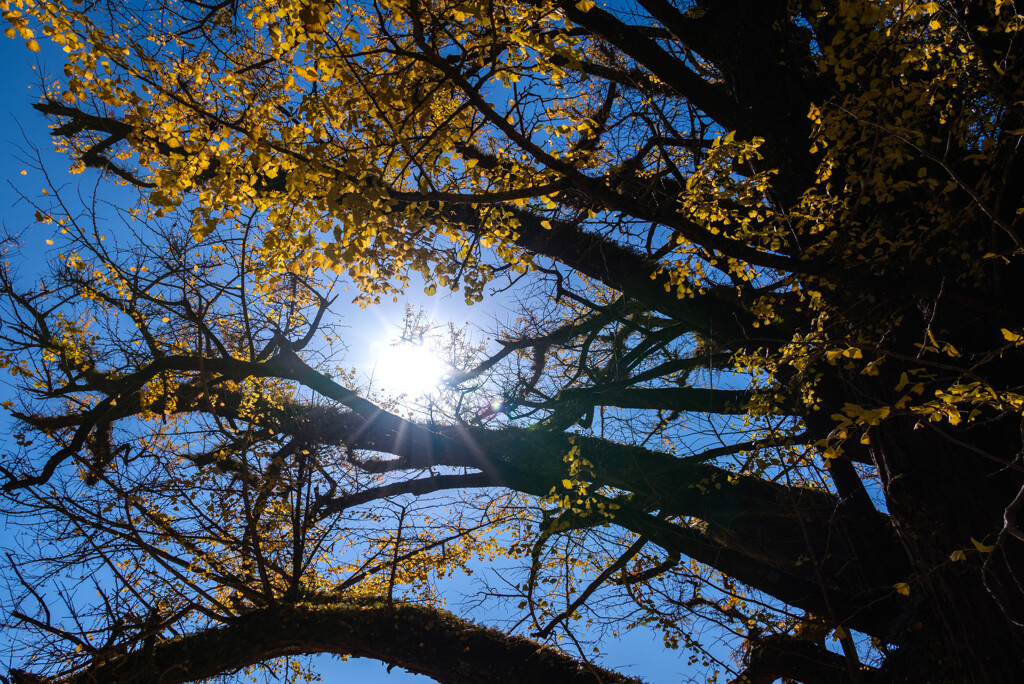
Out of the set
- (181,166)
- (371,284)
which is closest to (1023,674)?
(371,284)

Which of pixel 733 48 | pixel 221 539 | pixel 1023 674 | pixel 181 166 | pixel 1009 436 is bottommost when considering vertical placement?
pixel 1023 674

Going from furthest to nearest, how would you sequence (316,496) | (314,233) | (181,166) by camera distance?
(316,496), (314,233), (181,166)

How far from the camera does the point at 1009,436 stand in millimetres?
4367

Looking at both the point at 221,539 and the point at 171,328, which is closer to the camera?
Result: the point at 221,539

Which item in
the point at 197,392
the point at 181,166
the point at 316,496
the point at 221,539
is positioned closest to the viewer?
the point at 181,166

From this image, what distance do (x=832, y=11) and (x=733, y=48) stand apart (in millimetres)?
1080

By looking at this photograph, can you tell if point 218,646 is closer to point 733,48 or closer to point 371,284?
point 371,284

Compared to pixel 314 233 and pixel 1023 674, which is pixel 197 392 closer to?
pixel 314 233

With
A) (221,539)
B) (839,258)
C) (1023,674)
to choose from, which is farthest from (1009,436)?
(221,539)

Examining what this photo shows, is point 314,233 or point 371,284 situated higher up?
point 371,284

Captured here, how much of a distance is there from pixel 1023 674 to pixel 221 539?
21.1 feet

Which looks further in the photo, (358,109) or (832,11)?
(832,11)

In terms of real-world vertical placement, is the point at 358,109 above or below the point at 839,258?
above

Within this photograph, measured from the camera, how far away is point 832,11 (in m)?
5.70
